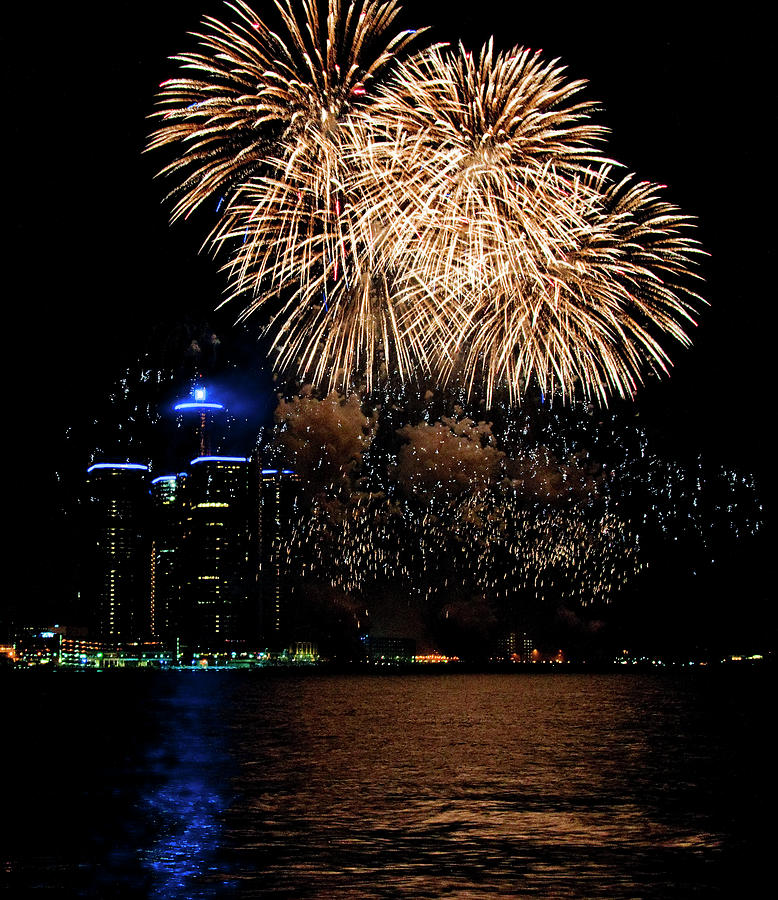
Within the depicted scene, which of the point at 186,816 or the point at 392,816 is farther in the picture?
the point at 186,816

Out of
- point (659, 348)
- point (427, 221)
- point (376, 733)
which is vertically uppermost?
point (427, 221)

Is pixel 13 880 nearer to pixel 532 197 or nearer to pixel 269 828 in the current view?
pixel 269 828

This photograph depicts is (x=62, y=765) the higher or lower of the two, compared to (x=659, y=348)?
lower

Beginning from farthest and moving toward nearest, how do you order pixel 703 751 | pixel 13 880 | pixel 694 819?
1. pixel 703 751
2. pixel 694 819
3. pixel 13 880

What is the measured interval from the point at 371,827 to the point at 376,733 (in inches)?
1442

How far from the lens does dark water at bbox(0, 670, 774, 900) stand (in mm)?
17234

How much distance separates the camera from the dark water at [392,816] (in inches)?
679

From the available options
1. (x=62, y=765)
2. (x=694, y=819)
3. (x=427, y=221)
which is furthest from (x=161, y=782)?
(x=427, y=221)

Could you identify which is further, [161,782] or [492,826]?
[161,782]

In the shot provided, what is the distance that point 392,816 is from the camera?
2497 centimetres

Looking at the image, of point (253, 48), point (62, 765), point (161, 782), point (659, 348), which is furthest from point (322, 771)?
point (253, 48)

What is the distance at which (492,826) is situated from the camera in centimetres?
2322

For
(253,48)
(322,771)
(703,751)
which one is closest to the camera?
(253,48)

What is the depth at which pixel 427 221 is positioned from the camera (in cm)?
2391
